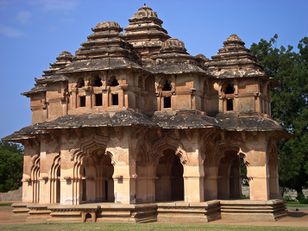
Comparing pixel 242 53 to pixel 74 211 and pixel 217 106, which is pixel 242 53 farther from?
pixel 74 211

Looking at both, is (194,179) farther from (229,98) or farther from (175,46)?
(175,46)

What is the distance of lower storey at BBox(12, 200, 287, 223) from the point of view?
21.8 meters

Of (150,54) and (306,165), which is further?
(306,165)

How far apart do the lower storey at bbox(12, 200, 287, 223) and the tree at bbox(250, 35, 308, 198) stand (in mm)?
13532

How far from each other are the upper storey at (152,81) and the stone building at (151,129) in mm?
47

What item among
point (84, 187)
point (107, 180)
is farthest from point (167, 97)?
point (84, 187)

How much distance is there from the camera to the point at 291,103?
41031mm

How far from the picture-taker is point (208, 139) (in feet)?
81.8

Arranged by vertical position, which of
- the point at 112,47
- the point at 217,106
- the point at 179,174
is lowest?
the point at 179,174

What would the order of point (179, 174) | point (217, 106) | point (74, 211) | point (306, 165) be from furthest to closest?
point (306, 165), point (179, 174), point (217, 106), point (74, 211)

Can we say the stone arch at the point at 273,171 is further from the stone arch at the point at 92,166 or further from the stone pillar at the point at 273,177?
the stone arch at the point at 92,166

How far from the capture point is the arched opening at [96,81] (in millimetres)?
23656

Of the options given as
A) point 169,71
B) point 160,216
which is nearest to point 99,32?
point 169,71

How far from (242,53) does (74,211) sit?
440 inches
